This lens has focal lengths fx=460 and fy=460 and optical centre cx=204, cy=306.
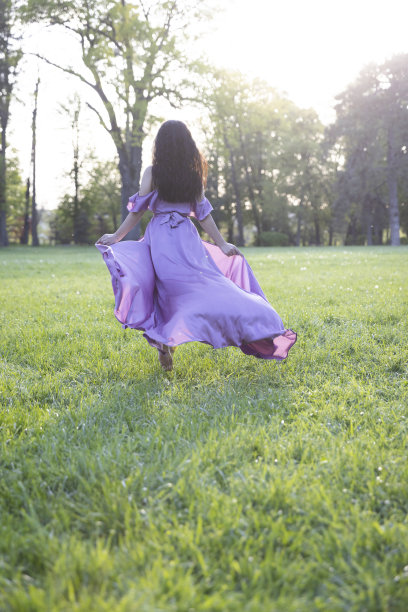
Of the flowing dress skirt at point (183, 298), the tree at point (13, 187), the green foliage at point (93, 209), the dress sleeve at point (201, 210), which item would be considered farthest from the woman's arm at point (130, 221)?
the green foliage at point (93, 209)

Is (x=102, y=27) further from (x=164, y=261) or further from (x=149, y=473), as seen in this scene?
(x=149, y=473)

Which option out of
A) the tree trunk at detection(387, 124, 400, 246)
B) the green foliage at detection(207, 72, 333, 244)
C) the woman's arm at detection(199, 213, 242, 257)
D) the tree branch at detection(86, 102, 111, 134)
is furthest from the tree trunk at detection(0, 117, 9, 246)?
the woman's arm at detection(199, 213, 242, 257)

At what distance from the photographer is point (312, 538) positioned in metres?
1.94

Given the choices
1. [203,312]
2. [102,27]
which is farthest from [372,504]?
[102,27]

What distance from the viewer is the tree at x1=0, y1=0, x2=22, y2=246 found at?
22594 millimetres

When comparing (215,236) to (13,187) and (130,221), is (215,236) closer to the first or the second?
(130,221)

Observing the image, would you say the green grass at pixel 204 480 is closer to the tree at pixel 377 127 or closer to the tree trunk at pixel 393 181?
the tree trunk at pixel 393 181

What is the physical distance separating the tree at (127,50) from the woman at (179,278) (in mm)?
18167

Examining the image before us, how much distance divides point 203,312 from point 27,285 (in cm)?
762

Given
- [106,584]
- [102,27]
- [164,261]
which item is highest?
[102,27]

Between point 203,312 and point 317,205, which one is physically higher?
point 317,205

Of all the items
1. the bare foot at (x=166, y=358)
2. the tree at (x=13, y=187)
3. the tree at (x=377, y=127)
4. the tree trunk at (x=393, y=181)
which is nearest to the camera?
the bare foot at (x=166, y=358)

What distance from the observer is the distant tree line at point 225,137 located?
21578 mm

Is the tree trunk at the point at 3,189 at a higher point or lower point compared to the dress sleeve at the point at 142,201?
higher
